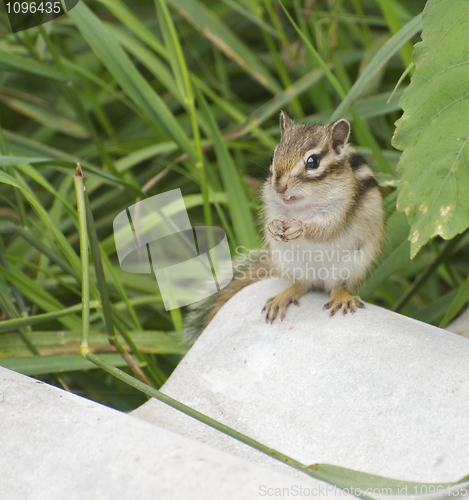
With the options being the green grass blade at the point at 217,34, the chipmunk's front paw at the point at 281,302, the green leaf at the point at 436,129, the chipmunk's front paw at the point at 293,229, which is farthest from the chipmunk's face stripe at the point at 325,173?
the green grass blade at the point at 217,34

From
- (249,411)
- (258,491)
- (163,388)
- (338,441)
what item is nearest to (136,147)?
(163,388)

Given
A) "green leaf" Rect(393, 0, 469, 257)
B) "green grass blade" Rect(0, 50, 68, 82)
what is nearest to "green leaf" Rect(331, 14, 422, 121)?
"green leaf" Rect(393, 0, 469, 257)

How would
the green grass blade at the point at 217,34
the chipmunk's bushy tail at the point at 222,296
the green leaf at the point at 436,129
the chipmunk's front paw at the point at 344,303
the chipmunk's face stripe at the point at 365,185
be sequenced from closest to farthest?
1. the green leaf at the point at 436,129
2. the chipmunk's front paw at the point at 344,303
3. the chipmunk's face stripe at the point at 365,185
4. the chipmunk's bushy tail at the point at 222,296
5. the green grass blade at the point at 217,34

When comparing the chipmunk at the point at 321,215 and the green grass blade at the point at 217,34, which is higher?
the green grass blade at the point at 217,34

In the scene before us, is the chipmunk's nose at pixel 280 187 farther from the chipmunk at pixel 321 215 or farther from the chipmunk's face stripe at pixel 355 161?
the chipmunk's face stripe at pixel 355 161

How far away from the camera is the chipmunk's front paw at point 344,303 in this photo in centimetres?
126

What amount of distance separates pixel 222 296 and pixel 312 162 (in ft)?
1.52

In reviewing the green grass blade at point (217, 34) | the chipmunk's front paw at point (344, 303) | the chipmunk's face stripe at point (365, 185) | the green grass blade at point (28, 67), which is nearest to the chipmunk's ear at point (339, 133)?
the chipmunk's face stripe at point (365, 185)

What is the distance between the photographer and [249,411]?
1048 millimetres

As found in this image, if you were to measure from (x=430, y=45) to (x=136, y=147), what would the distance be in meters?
1.31

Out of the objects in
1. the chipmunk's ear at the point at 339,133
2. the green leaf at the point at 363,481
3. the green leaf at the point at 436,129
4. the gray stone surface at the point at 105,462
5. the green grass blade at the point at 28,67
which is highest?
the green grass blade at the point at 28,67

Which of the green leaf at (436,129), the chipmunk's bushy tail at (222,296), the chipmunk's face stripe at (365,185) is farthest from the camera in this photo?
the chipmunk's bushy tail at (222,296)

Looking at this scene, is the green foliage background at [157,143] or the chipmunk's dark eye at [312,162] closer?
the chipmunk's dark eye at [312,162]

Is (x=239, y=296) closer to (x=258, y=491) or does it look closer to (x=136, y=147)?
(x=258, y=491)
